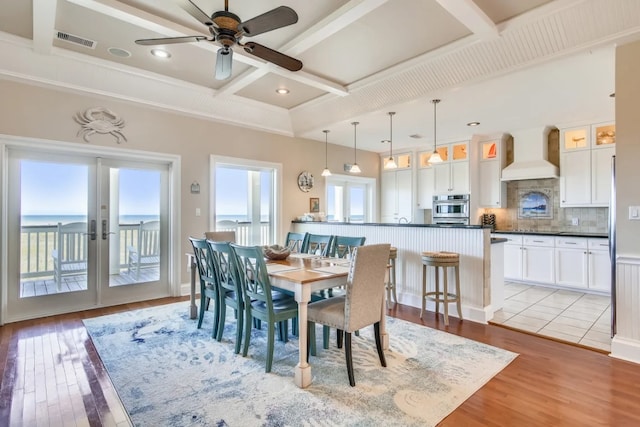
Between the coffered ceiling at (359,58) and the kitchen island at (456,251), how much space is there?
1.65 meters

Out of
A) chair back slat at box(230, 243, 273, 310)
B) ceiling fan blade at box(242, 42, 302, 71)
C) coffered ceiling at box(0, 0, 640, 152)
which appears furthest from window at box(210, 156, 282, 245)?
ceiling fan blade at box(242, 42, 302, 71)

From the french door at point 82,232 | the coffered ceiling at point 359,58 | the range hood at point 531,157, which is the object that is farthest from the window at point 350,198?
the french door at point 82,232

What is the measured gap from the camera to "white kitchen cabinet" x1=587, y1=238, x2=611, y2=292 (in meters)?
4.70

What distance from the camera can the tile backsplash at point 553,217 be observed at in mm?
5399

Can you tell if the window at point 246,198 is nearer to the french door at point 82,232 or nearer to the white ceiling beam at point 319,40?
the french door at point 82,232

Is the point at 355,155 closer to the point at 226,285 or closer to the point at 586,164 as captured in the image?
the point at 586,164

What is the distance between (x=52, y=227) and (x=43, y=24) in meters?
2.21

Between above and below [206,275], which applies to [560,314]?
below

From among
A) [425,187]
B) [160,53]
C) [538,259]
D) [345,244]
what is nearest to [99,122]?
[160,53]

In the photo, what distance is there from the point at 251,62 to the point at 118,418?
3314 millimetres

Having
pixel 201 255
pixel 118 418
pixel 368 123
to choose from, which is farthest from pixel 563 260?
pixel 118 418

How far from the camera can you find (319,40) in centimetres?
317

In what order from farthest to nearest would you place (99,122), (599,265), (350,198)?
1. (350,198)
2. (599,265)
3. (99,122)

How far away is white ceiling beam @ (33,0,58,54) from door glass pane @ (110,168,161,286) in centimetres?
148
